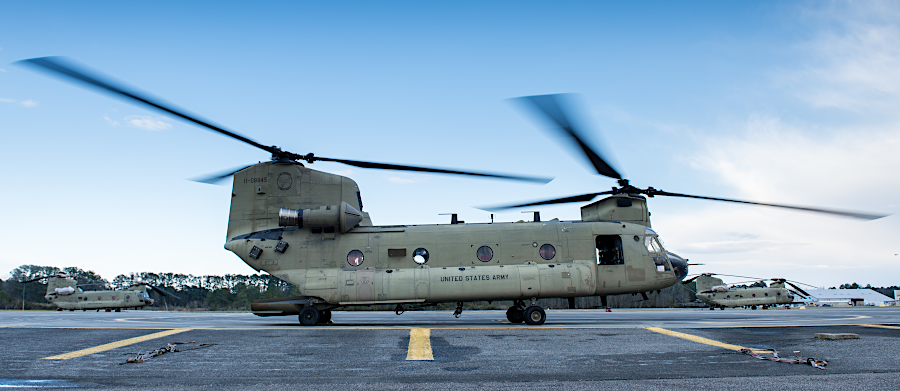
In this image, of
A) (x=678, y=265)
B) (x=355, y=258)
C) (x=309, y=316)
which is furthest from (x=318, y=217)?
(x=678, y=265)

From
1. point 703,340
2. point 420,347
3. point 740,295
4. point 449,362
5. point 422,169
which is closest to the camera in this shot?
point 449,362

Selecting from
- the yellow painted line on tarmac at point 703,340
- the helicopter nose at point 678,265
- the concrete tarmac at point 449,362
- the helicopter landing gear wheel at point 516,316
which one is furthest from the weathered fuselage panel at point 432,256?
the concrete tarmac at point 449,362

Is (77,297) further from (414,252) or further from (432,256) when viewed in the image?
(432,256)

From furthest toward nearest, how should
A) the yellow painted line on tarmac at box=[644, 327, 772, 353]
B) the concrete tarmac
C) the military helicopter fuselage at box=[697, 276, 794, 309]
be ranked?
1. the military helicopter fuselage at box=[697, 276, 794, 309]
2. the yellow painted line on tarmac at box=[644, 327, 772, 353]
3. the concrete tarmac

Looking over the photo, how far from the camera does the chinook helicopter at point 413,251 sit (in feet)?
51.5

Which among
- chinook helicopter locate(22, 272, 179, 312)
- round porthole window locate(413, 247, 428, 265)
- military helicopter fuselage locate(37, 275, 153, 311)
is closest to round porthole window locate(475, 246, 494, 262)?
round porthole window locate(413, 247, 428, 265)

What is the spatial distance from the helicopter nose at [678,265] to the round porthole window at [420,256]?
8392 millimetres

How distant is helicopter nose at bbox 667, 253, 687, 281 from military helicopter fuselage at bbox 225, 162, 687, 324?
0.12 feet

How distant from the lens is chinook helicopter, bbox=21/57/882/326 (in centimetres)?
1571

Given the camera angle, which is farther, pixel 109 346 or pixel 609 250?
pixel 609 250

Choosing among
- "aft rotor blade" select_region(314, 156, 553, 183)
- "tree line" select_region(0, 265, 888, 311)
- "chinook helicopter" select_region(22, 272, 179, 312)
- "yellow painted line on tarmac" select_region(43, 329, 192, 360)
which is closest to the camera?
"yellow painted line on tarmac" select_region(43, 329, 192, 360)

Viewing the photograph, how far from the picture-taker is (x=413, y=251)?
1631 cm

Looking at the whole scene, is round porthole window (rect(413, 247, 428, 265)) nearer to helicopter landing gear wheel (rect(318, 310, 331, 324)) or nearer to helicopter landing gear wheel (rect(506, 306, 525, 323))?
helicopter landing gear wheel (rect(318, 310, 331, 324))

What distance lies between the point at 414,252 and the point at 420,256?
237mm
